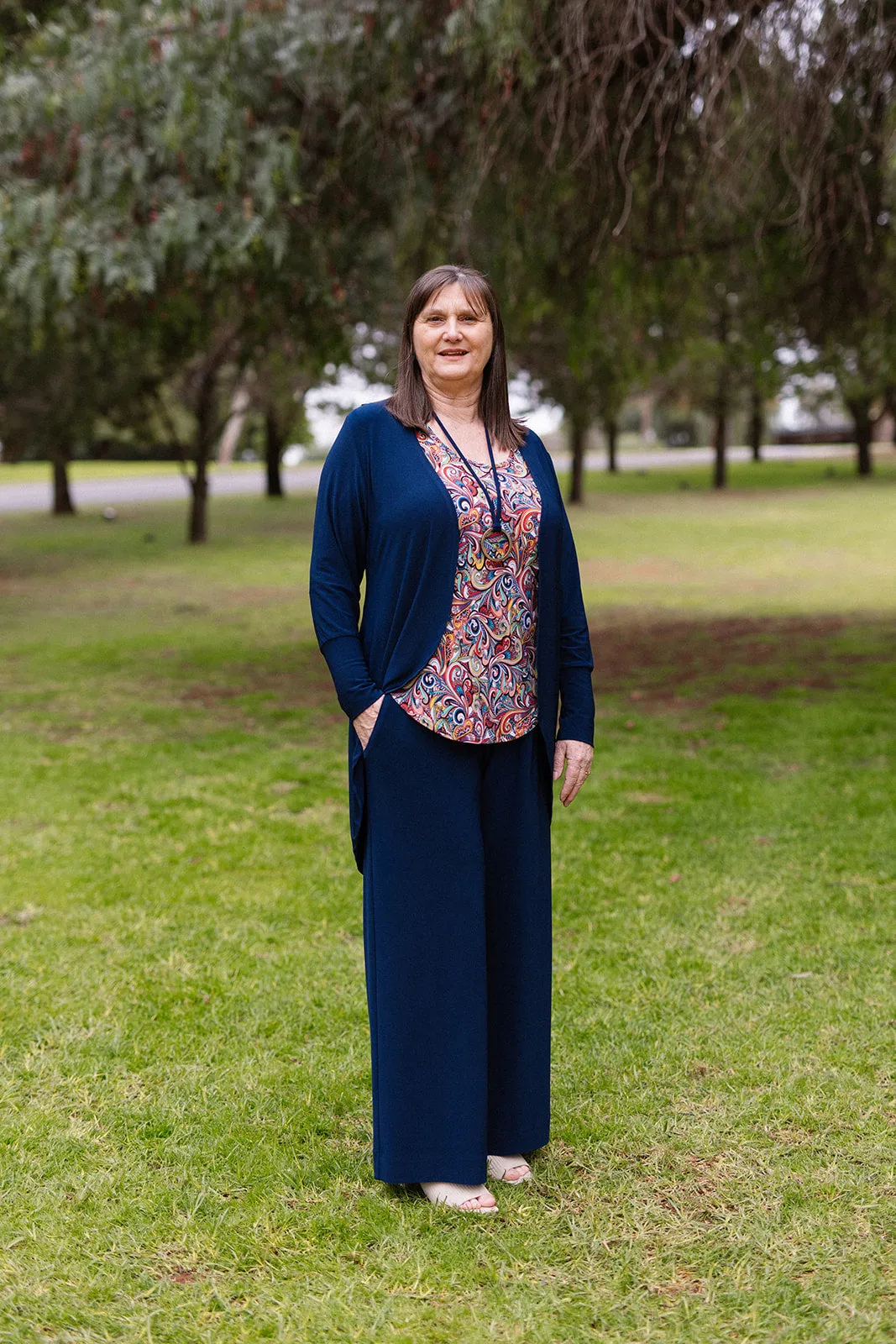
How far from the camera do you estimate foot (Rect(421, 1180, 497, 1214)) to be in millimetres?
3410

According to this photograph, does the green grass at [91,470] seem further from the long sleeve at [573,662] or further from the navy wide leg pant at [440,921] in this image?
the navy wide leg pant at [440,921]

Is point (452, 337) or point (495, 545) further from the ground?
point (452, 337)

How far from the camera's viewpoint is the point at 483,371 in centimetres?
350

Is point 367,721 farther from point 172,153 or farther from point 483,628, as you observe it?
point 172,153

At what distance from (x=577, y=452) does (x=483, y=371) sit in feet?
95.5

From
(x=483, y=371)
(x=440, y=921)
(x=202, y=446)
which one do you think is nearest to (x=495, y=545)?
(x=483, y=371)

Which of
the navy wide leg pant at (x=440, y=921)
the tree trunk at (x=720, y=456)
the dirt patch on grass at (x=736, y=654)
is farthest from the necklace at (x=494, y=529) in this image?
the tree trunk at (x=720, y=456)

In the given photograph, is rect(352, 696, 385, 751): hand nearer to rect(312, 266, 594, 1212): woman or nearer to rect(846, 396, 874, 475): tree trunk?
rect(312, 266, 594, 1212): woman

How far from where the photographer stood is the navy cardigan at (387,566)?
329 cm

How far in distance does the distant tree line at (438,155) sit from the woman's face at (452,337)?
4.61 metres

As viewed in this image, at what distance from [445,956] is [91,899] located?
115 inches

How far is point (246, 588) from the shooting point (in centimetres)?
1898

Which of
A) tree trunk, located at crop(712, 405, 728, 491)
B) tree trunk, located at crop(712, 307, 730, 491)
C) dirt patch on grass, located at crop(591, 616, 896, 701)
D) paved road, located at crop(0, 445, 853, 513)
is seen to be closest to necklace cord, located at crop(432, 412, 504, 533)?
dirt patch on grass, located at crop(591, 616, 896, 701)

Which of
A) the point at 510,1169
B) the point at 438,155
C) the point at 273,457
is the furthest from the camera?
the point at 273,457
